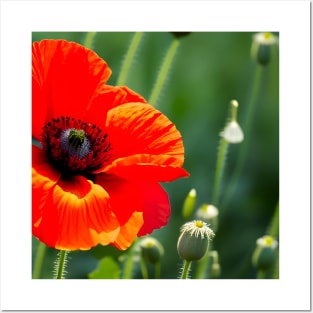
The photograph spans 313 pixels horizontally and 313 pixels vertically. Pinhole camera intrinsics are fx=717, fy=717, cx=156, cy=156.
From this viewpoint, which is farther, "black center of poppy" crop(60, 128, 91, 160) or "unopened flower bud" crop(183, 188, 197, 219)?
"unopened flower bud" crop(183, 188, 197, 219)

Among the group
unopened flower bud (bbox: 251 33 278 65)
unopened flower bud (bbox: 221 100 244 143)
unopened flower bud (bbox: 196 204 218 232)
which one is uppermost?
unopened flower bud (bbox: 251 33 278 65)

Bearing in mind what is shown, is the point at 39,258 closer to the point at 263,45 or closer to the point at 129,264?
the point at 129,264

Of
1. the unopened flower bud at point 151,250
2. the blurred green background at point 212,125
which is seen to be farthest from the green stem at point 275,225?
the unopened flower bud at point 151,250

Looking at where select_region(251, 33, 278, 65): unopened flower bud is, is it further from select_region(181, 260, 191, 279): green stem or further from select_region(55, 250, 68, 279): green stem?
select_region(55, 250, 68, 279): green stem

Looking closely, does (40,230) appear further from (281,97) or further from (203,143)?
(281,97)

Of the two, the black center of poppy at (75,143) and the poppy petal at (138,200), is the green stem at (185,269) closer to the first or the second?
the poppy petal at (138,200)

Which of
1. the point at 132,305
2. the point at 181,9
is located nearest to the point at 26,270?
the point at 132,305

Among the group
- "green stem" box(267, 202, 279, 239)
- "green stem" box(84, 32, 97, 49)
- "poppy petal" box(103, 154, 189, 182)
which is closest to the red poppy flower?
"poppy petal" box(103, 154, 189, 182)
